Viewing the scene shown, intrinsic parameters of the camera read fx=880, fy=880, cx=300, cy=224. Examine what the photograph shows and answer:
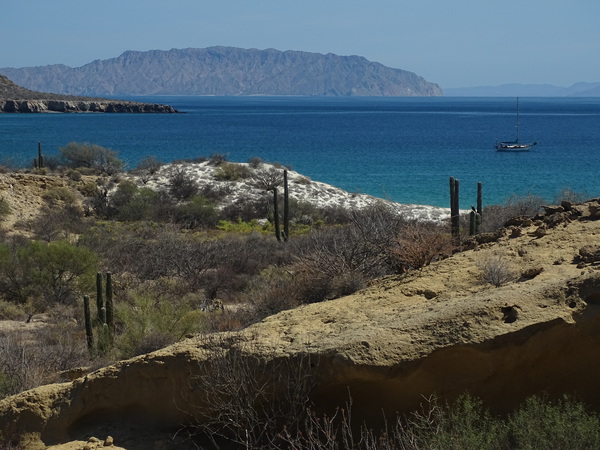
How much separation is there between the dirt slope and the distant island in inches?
5945

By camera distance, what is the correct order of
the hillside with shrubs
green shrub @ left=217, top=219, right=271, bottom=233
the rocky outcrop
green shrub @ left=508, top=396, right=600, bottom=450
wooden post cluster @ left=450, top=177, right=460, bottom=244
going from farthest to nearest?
the rocky outcrop < green shrub @ left=217, top=219, right=271, bottom=233 < wooden post cluster @ left=450, top=177, right=460, bottom=244 < the hillside with shrubs < green shrub @ left=508, top=396, right=600, bottom=450

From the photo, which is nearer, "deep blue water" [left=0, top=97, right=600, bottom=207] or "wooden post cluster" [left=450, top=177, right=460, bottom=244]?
"wooden post cluster" [left=450, top=177, right=460, bottom=244]

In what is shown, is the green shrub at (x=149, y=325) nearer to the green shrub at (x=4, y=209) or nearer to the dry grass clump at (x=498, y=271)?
the dry grass clump at (x=498, y=271)

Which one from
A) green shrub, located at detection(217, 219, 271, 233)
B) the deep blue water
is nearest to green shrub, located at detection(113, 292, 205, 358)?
green shrub, located at detection(217, 219, 271, 233)

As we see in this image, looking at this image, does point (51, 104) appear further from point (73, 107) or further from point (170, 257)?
point (170, 257)

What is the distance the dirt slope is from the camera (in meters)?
7.77

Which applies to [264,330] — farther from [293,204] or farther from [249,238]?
[293,204]

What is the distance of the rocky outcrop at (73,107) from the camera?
152262 mm

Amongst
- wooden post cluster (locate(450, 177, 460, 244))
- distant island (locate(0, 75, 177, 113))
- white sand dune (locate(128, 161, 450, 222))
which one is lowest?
white sand dune (locate(128, 161, 450, 222))

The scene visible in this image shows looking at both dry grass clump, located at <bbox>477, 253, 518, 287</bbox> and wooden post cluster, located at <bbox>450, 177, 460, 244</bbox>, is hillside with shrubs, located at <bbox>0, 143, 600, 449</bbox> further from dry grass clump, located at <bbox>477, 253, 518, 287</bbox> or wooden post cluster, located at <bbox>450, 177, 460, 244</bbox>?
wooden post cluster, located at <bbox>450, 177, 460, 244</bbox>

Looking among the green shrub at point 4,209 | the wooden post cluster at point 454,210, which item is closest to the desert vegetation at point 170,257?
the wooden post cluster at point 454,210

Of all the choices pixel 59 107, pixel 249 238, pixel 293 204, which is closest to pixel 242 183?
pixel 293 204

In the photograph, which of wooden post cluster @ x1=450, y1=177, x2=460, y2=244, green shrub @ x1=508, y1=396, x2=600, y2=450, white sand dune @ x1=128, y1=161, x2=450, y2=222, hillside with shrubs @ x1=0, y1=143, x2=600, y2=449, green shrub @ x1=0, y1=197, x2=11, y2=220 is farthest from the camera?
white sand dune @ x1=128, y1=161, x2=450, y2=222

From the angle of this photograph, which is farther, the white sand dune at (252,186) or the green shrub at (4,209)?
the white sand dune at (252,186)
